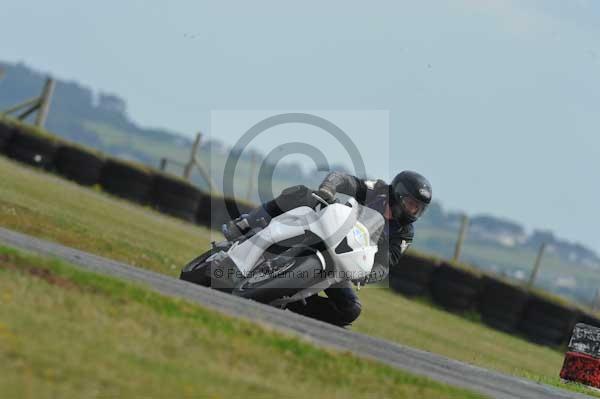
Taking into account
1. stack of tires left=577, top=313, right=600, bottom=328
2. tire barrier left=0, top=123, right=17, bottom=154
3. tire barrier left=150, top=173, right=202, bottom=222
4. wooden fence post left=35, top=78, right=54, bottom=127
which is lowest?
stack of tires left=577, top=313, right=600, bottom=328

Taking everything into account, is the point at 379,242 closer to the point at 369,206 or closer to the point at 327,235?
the point at 369,206

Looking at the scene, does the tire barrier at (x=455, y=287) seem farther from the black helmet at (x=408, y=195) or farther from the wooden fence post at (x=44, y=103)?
the black helmet at (x=408, y=195)

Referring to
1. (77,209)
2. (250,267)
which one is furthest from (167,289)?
(77,209)

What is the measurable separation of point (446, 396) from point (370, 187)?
3.56 meters

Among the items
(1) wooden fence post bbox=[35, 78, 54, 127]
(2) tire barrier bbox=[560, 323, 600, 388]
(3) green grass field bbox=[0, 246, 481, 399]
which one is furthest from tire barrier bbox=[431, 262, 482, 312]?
(3) green grass field bbox=[0, 246, 481, 399]

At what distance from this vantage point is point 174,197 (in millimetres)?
29109

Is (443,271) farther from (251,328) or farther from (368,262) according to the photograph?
(251,328)

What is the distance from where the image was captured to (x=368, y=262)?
32.6 feet

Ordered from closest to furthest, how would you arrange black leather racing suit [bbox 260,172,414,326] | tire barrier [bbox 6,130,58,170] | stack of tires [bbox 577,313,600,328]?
black leather racing suit [bbox 260,172,414,326]
stack of tires [bbox 577,313,600,328]
tire barrier [bbox 6,130,58,170]

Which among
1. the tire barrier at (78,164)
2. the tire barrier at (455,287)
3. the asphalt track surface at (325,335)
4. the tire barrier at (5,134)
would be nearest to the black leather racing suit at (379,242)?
the asphalt track surface at (325,335)

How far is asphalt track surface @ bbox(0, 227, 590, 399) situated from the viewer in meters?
8.07

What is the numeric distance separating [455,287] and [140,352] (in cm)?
2079

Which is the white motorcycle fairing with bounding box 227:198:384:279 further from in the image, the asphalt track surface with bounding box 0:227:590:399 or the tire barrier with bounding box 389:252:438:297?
the tire barrier with bounding box 389:252:438:297

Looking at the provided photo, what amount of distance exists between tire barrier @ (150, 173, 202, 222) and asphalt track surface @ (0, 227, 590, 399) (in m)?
19.0
